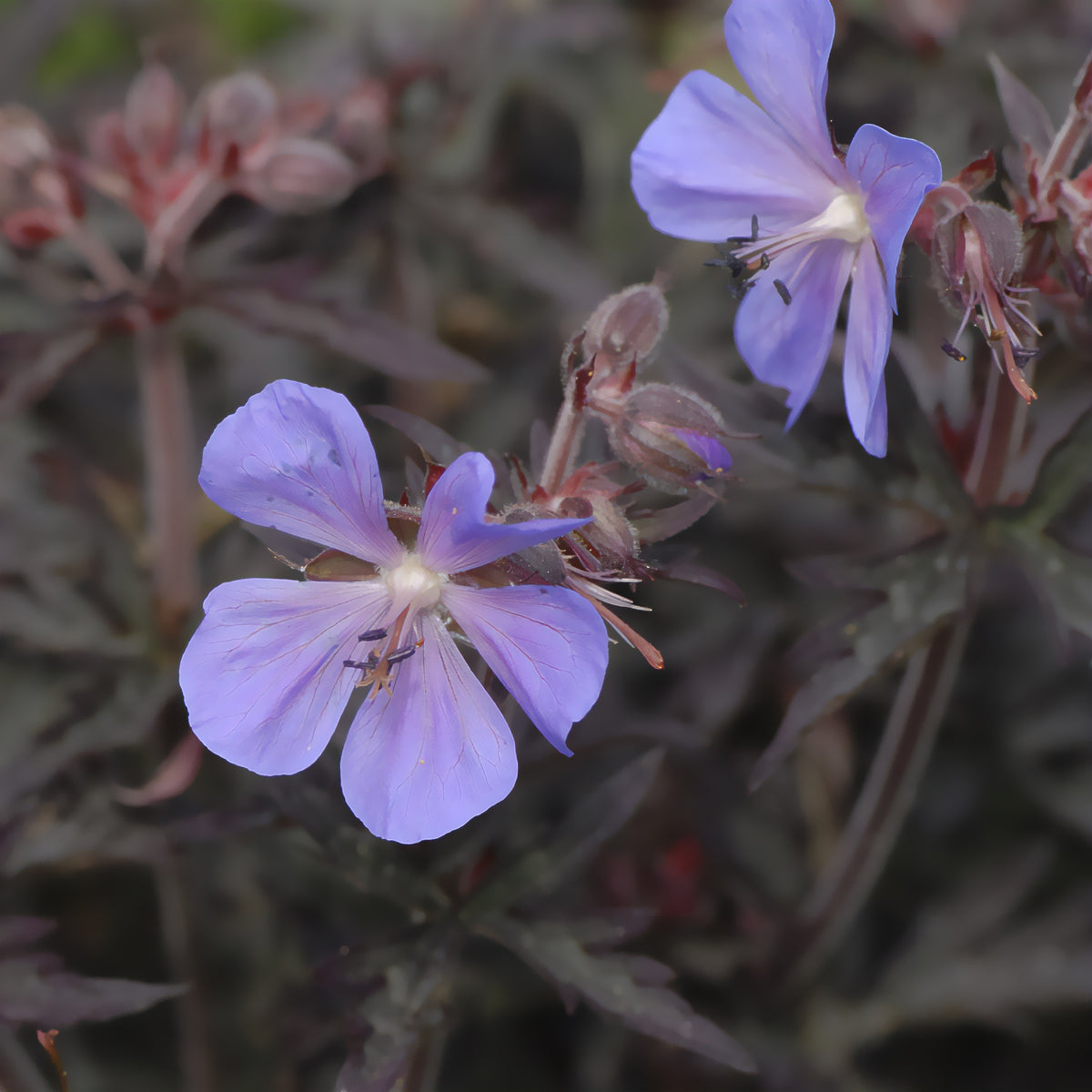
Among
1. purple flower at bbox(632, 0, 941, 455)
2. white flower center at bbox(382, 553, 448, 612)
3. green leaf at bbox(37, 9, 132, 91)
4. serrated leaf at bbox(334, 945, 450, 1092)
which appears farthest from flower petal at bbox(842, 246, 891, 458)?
green leaf at bbox(37, 9, 132, 91)

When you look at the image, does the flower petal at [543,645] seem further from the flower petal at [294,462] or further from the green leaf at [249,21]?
the green leaf at [249,21]

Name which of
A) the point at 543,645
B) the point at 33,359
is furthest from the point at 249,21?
the point at 543,645

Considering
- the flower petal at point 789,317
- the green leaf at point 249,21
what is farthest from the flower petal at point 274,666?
the green leaf at point 249,21

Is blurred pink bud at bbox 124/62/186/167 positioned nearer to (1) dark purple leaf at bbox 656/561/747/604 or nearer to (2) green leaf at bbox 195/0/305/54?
(1) dark purple leaf at bbox 656/561/747/604

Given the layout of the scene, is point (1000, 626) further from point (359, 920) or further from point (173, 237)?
point (173, 237)

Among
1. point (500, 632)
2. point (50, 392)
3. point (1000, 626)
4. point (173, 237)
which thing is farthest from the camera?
point (50, 392)

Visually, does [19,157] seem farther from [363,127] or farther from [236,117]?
[363,127]

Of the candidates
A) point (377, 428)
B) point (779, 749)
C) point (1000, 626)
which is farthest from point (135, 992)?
point (1000, 626)
